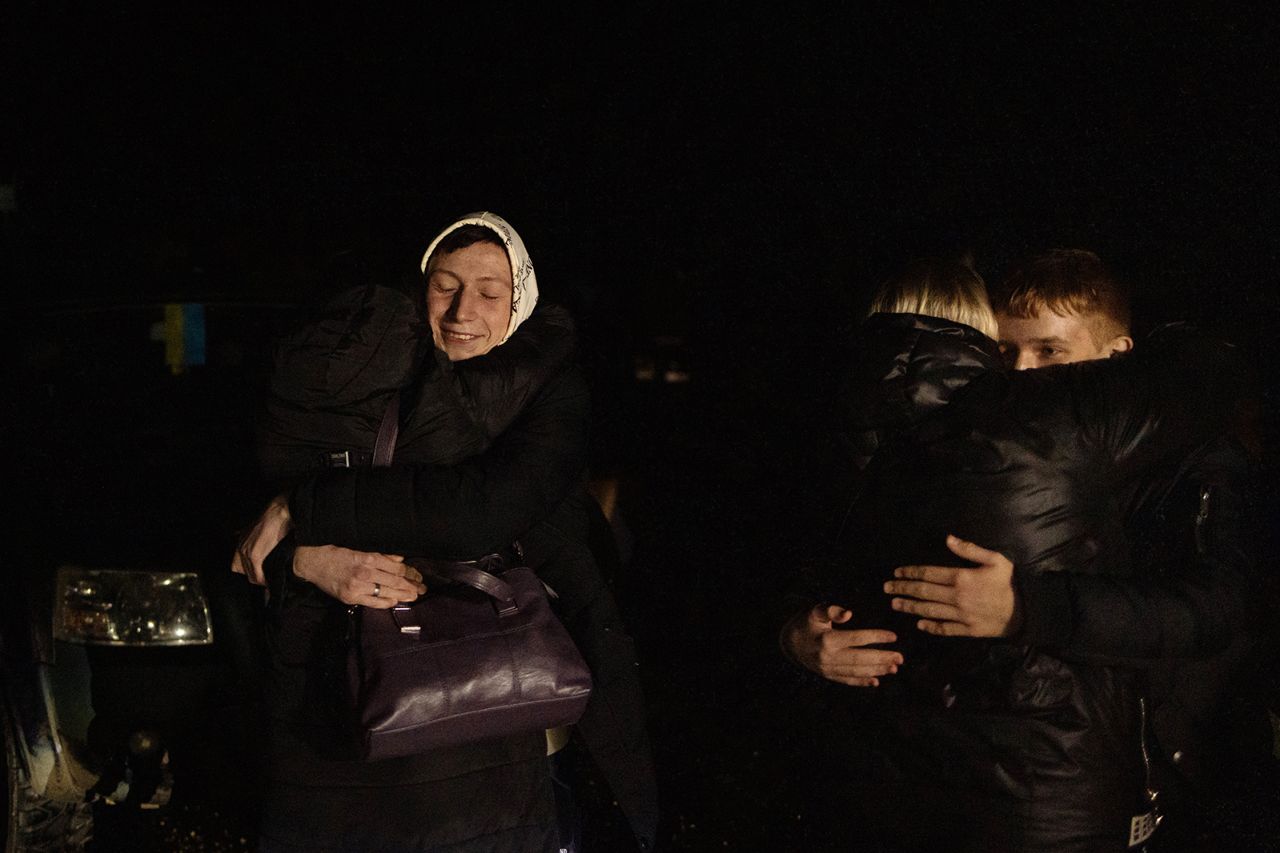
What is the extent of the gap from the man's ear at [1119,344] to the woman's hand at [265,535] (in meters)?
1.46

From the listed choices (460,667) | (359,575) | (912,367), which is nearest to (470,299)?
(359,575)

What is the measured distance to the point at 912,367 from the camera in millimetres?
1731

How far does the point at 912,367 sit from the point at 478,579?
77cm

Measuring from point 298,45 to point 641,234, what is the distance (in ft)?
6.40

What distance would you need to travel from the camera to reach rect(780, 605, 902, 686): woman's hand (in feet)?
5.88

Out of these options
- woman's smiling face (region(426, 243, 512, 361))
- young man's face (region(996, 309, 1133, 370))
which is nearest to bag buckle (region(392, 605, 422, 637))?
woman's smiling face (region(426, 243, 512, 361))

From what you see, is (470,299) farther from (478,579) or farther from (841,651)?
(841,651)

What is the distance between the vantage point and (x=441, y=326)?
217 cm

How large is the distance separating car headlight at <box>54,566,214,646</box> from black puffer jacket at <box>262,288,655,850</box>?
3.63ft

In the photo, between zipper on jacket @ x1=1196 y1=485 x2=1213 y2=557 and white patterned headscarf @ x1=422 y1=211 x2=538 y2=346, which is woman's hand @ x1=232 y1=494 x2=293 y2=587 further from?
zipper on jacket @ x1=1196 y1=485 x2=1213 y2=557

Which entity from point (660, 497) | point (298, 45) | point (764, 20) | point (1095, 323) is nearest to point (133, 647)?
point (660, 497)

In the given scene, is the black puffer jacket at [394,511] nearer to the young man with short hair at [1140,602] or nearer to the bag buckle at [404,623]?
the bag buckle at [404,623]

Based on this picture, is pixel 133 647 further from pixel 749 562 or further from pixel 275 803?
Answer: pixel 749 562

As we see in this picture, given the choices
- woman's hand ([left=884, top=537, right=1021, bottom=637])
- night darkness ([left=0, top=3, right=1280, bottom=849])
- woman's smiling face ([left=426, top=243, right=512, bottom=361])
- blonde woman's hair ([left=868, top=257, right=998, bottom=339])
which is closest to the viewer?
woman's hand ([left=884, top=537, right=1021, bottom=637])
